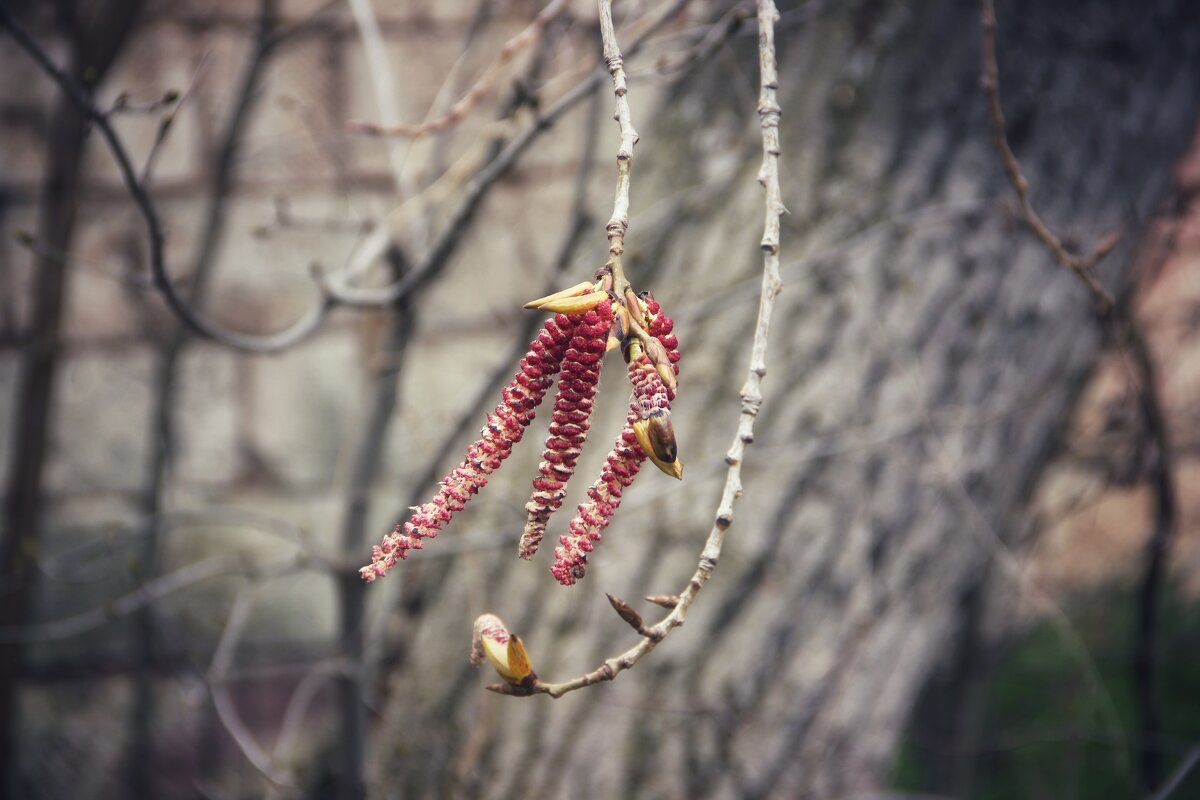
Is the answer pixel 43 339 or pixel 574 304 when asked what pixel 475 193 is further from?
pixel 43 339

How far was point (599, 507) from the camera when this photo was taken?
0.39 meters

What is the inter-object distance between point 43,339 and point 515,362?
994mm

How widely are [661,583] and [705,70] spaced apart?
632 millimetres

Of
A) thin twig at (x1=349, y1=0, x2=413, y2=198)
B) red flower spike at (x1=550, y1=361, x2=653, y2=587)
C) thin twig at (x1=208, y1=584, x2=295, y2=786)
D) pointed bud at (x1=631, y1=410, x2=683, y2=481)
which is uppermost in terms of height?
thin twig at (x1=349, y1=0, x2=413, y2=198)

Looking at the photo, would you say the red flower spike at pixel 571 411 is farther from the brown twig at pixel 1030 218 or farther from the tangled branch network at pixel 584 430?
the brown twig at pixel 1030 218

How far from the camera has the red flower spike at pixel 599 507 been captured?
38 cm

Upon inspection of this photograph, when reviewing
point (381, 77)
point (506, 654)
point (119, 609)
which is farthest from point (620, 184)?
point (119, 609)

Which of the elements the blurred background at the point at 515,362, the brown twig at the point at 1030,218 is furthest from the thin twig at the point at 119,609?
the brown twig at the point at 1030,218

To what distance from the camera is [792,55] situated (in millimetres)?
997

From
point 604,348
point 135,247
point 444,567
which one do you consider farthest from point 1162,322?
point 135,247

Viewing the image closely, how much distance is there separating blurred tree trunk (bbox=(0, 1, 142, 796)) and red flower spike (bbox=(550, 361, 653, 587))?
1.45 meters

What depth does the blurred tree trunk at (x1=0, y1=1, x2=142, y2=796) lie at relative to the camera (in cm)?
146

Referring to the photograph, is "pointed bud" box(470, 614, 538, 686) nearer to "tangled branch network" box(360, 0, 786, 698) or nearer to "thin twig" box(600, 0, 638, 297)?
"tangled branch network" box(360, 0, 786, 698)

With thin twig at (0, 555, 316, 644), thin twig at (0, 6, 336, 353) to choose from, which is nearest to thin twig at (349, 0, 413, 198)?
thin twig at (0, 6, 336, 353)
